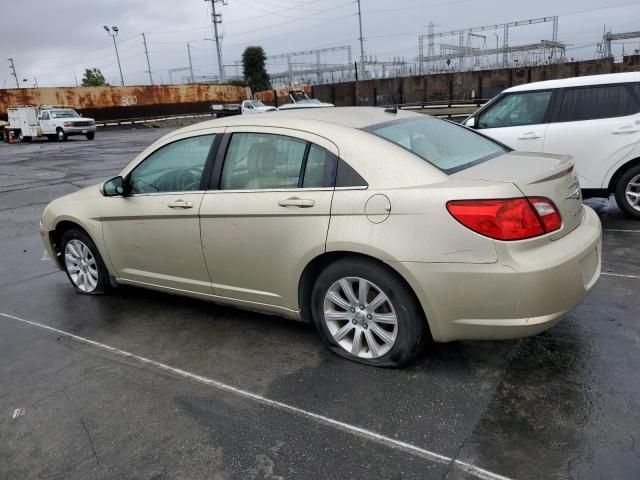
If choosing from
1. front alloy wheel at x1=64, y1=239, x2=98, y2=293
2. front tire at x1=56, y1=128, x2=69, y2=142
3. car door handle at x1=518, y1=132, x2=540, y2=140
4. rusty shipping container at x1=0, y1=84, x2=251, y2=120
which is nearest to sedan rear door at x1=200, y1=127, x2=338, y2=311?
front alloy wheel at x1=64, y1=239, x2=98, y2=293

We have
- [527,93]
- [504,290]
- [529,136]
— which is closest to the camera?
[504,290]

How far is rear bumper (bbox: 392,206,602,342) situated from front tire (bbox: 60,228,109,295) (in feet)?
10.4

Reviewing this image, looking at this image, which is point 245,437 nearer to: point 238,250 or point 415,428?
point 415,428

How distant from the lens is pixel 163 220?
418 centimetres

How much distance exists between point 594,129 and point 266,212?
485cm

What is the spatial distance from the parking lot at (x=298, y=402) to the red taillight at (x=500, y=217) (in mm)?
927

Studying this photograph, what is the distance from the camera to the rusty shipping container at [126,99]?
125 feet

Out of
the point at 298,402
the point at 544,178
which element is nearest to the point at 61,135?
the point at 298,402

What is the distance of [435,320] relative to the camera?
310 cm

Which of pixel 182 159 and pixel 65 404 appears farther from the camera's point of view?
pixel 182 159

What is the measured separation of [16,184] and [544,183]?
14.2 m

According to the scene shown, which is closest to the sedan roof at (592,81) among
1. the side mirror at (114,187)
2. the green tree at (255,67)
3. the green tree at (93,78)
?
the side mirror at (114,187)

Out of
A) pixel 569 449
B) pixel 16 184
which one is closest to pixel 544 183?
pixel 569 449

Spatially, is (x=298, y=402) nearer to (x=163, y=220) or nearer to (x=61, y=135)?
(x=163, y=220)
